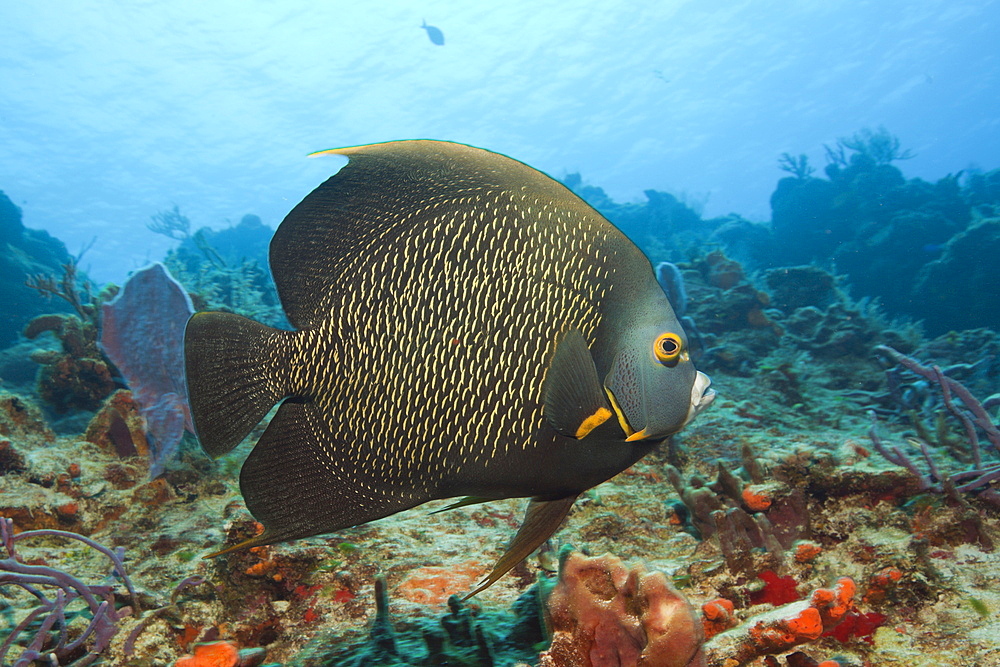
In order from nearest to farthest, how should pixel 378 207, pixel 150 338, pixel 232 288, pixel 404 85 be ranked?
pixel 378 207
pixel 150 338
pixel 232 288
pixel 404 85

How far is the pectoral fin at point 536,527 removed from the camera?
1.11 metres

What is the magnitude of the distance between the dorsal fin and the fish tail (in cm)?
11

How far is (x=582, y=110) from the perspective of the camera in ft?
168

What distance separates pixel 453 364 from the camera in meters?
1.09

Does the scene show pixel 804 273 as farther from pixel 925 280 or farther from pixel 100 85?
pixel 100 85

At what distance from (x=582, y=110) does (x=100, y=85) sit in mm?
40722

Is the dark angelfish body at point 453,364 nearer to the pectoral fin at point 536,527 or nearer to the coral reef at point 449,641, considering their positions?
the pectoral fin at point 536,527

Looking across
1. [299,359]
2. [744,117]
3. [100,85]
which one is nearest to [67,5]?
[100,85]

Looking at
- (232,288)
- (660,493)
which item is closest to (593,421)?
(660,493)

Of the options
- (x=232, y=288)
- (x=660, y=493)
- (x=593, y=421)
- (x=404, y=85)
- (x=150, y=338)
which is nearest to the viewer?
(x=593, y=421)

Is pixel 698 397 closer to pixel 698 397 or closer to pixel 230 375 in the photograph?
pixel 698 397

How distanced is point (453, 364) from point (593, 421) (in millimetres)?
321

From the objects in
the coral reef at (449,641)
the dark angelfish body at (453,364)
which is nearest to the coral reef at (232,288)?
the coral reef at (449,641)

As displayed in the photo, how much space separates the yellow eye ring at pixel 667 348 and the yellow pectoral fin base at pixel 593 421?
178 millimetres
